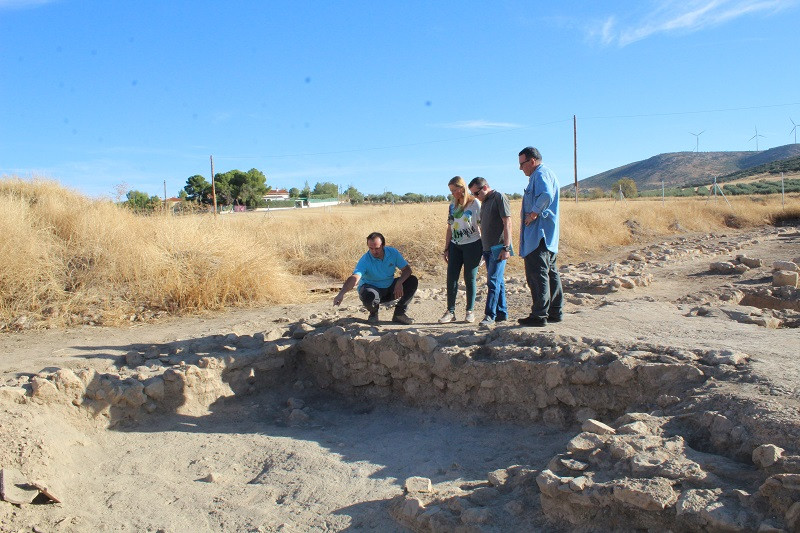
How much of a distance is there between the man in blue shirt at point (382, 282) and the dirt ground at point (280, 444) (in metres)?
0.21

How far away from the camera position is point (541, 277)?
5.03m

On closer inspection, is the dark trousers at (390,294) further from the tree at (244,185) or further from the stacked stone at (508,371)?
the tree at (244,185)

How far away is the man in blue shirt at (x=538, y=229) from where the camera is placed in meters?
4.95

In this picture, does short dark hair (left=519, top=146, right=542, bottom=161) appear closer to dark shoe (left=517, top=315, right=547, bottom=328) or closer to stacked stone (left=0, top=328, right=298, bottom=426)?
dark shoe (left=517, top=315, right=547, bottom=328)

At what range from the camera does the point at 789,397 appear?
331 cm

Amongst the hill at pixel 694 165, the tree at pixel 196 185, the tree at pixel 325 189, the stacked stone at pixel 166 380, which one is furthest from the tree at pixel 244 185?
the hill at pixel 694 165

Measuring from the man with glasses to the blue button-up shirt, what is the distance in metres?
0.37

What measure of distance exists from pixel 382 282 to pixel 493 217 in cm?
136

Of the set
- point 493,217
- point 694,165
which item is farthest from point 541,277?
point 694,165

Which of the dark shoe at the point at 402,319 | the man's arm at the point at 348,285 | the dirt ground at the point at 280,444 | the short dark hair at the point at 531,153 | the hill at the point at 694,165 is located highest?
the hill at the point at 694,165

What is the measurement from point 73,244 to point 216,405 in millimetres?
4472

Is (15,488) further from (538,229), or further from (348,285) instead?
(538,229)

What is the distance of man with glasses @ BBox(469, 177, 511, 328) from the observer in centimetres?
545

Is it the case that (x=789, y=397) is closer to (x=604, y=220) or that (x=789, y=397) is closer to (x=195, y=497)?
(x=195, y=497)
